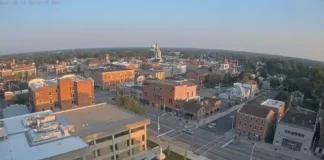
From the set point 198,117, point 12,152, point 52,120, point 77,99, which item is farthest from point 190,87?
point 12,152

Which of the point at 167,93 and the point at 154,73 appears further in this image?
the point at 154,73

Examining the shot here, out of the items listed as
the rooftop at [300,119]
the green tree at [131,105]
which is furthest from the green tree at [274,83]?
the green tree at [131,105]

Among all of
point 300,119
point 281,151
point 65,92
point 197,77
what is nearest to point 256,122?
point 281,151

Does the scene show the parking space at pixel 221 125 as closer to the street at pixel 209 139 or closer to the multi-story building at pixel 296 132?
the street at pixel 209 139

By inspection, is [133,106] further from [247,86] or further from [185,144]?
[247,86]

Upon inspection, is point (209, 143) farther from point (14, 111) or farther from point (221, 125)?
point (14, 111)

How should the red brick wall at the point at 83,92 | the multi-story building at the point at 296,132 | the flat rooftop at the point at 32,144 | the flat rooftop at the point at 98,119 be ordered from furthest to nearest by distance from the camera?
the red brick wall at the point at 83,92 → the multi-story building at the point at 296,132 → the flat rooftop at the point at 98,119 → the flat rooftop at the point at 32,144

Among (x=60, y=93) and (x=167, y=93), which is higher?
(x=60, y=93)
